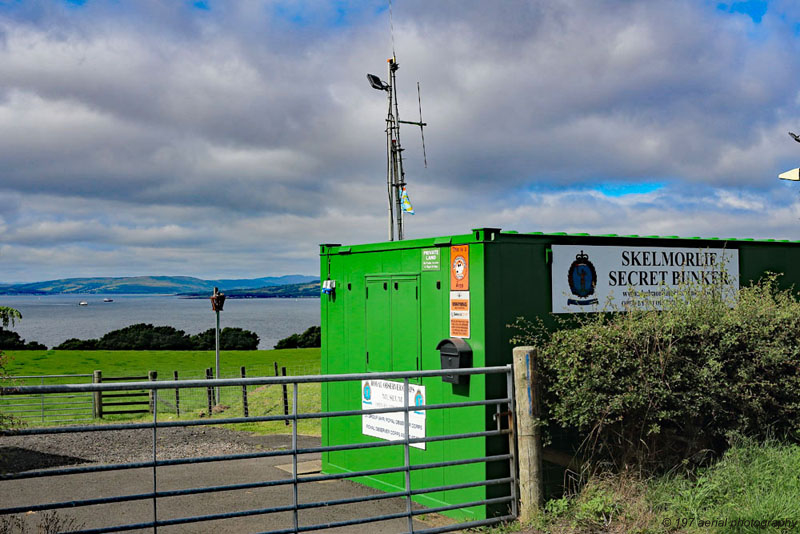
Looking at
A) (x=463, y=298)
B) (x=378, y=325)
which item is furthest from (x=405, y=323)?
(x=463, y=298)

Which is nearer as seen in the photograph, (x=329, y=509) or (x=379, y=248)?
(x=329, y=509)

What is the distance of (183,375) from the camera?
28750mm

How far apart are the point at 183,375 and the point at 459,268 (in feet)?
76.5

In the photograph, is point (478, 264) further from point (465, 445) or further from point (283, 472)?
point (283, 472)

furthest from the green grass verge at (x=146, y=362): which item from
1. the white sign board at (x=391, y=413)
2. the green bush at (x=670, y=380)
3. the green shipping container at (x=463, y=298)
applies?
the green bush at (x=670, y=380)

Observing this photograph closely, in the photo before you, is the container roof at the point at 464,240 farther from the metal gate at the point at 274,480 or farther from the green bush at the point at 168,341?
Result: the green bush at the point at 168,341

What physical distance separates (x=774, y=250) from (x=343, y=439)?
268 inches

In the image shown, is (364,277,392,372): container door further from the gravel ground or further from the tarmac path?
the gravel ground

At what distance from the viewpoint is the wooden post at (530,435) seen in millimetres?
6891

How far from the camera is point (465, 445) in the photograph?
765 cm

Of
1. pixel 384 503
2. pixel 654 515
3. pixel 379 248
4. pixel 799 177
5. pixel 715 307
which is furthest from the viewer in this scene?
pixel 799 177

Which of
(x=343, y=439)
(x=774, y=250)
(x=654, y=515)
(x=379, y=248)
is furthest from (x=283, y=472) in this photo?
(x=774, y=250)

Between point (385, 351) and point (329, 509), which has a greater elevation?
point (385, 351)

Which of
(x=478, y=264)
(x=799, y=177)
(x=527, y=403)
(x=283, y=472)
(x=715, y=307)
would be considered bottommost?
(x=283, y=472)
